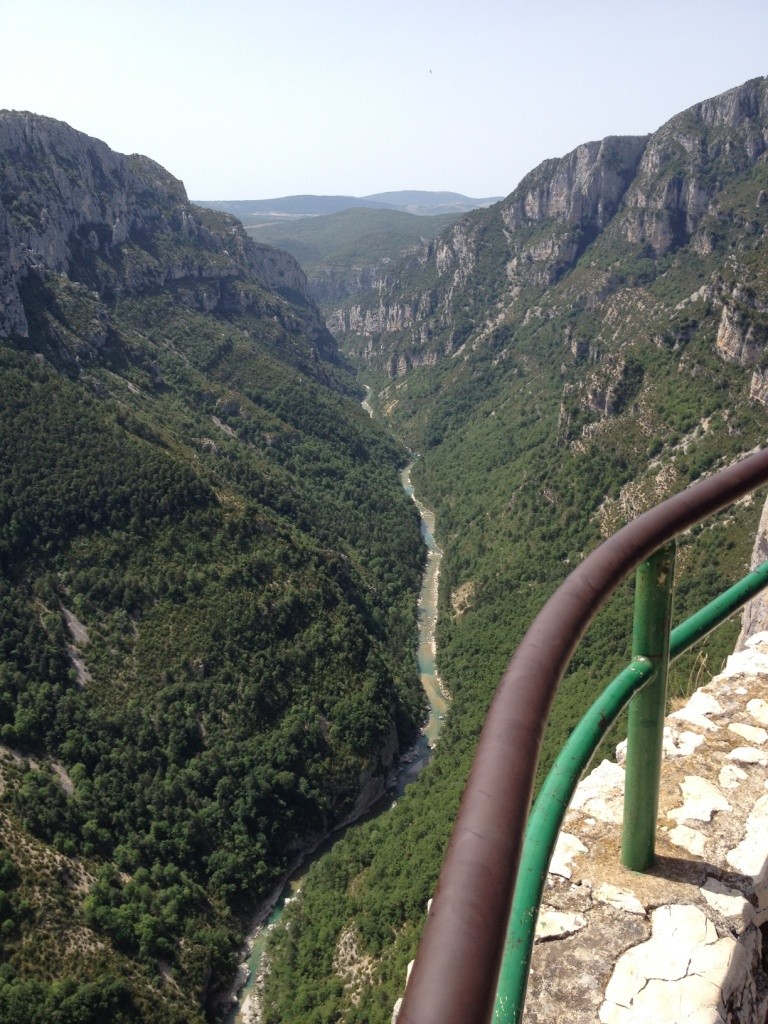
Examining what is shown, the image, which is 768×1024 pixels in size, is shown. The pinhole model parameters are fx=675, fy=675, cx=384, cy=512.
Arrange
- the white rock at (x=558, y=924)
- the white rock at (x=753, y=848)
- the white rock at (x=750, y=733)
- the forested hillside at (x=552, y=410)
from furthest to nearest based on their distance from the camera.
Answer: the forested hillside at (x=552, y=410) → the white rock at (x=750, y=733) → the white rock at (x=753, y=848) → the white rock at (x=558, y=924)

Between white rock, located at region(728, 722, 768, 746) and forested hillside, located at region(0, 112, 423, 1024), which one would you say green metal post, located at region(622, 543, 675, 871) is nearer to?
white rock, located at region(728, 722, 768, 746)

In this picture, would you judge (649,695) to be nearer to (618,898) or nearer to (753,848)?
(618,898)

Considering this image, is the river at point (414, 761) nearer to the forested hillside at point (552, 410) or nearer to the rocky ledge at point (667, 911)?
the forested hillside at point (552, 410)

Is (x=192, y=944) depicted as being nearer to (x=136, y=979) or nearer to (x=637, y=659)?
(x=136, y=979)

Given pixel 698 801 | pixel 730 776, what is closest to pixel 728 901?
pixel 698 801

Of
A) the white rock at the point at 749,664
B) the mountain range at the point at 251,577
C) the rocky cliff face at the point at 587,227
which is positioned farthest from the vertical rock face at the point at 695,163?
the white rock at the point at 749,664
